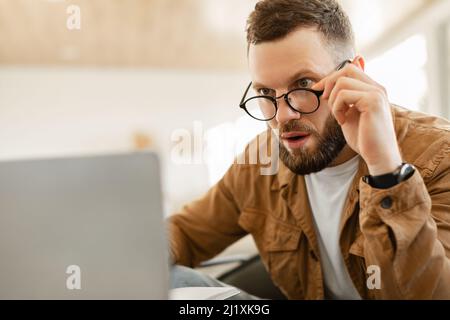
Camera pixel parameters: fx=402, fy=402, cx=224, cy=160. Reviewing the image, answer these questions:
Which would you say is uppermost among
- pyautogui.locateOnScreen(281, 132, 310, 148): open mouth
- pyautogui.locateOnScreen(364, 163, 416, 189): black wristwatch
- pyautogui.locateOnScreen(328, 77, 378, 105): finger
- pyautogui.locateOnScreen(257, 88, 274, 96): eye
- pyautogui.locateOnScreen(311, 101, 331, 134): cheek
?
pyautogui.locateOnScreen(257, 88, 274, 96): eye

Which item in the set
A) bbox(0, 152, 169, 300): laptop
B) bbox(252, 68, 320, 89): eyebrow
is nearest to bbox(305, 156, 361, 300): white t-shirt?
bbox(252, 68, 320, 89): eyebrow

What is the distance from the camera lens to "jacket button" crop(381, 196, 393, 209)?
61 centimetres

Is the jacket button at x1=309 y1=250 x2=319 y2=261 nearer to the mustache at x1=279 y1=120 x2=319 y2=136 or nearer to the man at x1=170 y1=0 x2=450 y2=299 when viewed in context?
the man at x1=170 y1=0 x2=450 y2=299

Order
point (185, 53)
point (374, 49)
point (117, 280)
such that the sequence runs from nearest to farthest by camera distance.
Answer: point (117, 280) < point (374, 49) < point (185, 53)

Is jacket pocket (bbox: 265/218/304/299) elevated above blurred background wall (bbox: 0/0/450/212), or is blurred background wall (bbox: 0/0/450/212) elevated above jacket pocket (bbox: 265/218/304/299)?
blurred background wall (bbox: 0/0/450/212)

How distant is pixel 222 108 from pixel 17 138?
2516 mm

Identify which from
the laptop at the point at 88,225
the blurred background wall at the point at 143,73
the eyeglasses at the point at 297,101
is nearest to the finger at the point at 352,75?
the eyeglasses at the point at 297,101

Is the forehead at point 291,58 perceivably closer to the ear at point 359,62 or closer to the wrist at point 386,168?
the ear at point 359,62

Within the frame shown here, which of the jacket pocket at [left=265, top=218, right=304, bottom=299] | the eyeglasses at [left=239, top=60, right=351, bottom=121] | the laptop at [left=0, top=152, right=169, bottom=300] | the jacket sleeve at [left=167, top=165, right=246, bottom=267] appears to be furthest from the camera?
the jacket sleeve at [left=167, top=165, right=246, bottom=267]

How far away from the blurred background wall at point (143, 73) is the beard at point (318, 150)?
1.64m

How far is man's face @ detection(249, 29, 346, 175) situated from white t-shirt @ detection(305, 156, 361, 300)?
0.18ft

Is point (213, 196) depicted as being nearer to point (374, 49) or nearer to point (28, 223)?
point (28, 223)

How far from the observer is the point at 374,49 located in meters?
1.79
